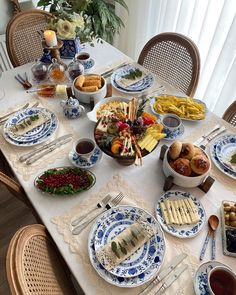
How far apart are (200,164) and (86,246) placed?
0.45 meters

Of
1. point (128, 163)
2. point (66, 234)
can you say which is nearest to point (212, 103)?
point (128, 163)

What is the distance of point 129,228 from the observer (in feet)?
2.61

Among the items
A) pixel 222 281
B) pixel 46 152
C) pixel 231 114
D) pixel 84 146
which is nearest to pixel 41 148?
pixel 46 152

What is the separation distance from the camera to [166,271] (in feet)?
2.35

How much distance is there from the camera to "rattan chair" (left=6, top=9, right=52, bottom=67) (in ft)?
5.04

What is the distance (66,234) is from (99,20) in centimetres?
186

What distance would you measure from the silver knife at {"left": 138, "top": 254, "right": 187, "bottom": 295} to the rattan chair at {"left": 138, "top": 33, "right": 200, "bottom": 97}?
0.93 meters

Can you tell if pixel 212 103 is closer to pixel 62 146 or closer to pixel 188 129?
pixel 188 129

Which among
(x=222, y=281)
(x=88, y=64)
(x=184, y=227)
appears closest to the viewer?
(x=222, y=281)

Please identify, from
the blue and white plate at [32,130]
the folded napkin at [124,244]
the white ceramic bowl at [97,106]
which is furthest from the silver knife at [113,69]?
the folded napkin at [124,244]

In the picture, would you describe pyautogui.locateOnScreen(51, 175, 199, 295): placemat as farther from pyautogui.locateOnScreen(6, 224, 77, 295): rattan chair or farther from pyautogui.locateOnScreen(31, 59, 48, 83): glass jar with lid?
pyautogui.locateOnScreen(31, 59, 48, 83): glass jar with lid

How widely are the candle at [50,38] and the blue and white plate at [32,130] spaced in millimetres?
344

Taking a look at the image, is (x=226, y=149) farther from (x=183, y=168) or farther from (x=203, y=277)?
(x=203, y=277)

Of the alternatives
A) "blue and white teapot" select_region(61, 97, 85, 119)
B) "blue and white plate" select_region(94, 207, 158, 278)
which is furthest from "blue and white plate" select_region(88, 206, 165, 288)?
"blue and white teapot" select_region(61, 97, 85, 119)
